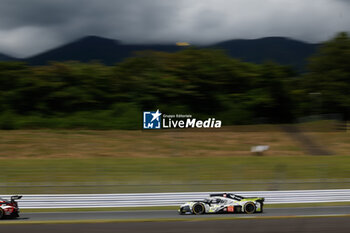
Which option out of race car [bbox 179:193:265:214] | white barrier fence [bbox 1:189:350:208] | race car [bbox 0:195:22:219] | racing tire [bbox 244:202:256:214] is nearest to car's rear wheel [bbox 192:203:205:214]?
race car [bbox 179:193:265:214]

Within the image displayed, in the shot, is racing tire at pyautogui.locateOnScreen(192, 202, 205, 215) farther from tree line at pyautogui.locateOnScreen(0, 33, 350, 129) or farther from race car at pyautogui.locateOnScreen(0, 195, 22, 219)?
tree line at pyautogui.locateOnScreen(0, 33, 350, 129)

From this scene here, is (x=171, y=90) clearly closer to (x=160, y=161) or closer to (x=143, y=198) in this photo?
(x=160, y=161)

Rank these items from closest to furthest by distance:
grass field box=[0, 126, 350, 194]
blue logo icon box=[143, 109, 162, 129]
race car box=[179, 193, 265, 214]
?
1. race car box=[179, 193, 265, 214]
2. grass field box=[0, 126, 350, 194]
3. blue logo icon box=[143, 109, 162, 129]

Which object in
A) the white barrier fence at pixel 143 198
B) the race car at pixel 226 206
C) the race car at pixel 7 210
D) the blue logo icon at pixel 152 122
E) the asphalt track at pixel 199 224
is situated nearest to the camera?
the asphalt track at pixel 199 224

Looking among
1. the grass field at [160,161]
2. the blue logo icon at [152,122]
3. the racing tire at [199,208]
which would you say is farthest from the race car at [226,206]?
the blue logo icon at [152,122]

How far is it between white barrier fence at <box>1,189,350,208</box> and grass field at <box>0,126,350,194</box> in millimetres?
962

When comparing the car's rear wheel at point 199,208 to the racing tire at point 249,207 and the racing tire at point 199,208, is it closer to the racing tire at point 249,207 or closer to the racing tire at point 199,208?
the racing tire at point 199,208

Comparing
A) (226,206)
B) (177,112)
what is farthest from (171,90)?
(226,206)

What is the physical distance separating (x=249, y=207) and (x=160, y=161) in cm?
1000

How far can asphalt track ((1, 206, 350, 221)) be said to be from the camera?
428 inches

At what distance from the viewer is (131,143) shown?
24.9 meters

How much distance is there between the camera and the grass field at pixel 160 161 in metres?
15.3

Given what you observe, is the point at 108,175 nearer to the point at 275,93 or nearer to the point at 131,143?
the point at 131,143

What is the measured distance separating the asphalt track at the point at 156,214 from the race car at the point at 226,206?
146mm
